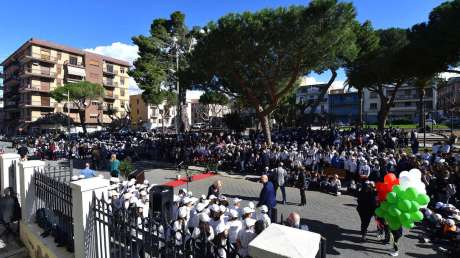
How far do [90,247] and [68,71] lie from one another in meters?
54.9

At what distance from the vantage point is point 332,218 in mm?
8406

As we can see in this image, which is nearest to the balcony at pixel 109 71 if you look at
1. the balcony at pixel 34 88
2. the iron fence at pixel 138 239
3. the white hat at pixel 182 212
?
the balcony at pixel 34 88

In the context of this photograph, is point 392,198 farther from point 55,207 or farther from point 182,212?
point 55,207

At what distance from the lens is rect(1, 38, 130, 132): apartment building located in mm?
47438

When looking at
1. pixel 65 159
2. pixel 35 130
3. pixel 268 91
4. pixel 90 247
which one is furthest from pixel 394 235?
pixel 35 130

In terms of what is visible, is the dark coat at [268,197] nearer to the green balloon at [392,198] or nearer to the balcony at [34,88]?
the green balloon at [392,198]

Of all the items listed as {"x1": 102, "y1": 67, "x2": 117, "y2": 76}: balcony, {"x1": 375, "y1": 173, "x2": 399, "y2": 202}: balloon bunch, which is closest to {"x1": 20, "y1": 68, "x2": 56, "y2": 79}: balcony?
{"x1": 102, "y1": 67, "x2": 117, "y2": 76}: balcony

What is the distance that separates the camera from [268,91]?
19406mm

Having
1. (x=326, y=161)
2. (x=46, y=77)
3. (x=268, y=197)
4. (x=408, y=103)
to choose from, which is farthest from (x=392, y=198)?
(x=408, y=103)

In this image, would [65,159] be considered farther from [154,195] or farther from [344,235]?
[344,235]

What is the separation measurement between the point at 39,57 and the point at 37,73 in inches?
111

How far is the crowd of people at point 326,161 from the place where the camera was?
838 cm

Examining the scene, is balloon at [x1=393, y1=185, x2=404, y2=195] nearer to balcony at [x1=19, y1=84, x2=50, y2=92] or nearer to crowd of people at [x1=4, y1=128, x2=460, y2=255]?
crowd of people at [x1=4, y1=128, x2=460, y2=255]

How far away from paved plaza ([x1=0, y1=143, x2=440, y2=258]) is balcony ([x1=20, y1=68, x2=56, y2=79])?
4523 centimetres
